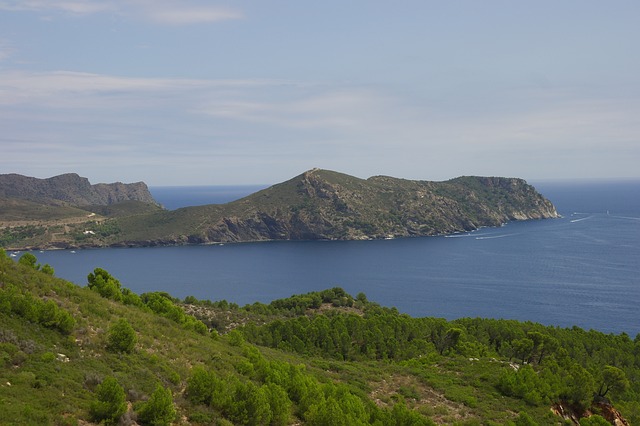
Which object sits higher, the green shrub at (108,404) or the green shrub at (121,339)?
the green shrub at (121,339)

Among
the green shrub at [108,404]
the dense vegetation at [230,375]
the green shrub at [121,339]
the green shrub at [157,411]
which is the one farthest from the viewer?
the green shrub at [121,339]

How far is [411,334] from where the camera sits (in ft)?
250

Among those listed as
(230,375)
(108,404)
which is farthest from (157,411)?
(230,375)

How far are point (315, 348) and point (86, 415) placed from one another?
4861 centimetres

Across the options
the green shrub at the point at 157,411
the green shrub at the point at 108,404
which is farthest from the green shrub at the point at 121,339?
the green shrub at the point at 157,411

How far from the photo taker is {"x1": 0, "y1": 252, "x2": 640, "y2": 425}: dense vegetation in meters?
24.8

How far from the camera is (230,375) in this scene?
111 feet

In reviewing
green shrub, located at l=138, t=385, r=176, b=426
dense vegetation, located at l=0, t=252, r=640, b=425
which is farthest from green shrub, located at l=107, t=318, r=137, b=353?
green shrub, located at l=138, t=385, r=176, b=426

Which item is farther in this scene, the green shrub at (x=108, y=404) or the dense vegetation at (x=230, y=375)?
the dense vegetation at (x=230, y=375)

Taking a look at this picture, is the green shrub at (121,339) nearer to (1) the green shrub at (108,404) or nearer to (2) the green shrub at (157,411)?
(1) the green shrub at (108,404)

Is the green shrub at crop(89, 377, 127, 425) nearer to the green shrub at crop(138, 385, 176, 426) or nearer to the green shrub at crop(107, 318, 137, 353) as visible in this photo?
the green shrub at crop(138, 385, 176, 426)

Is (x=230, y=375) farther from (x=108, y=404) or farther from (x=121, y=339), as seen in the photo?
(x=108, y=404)

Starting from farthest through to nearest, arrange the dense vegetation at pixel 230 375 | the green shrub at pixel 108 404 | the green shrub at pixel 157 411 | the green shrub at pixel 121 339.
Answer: the green shrub at pixel 121 339 → the dense vegetation at pixel 230 375 → the green shrub at pixel 157 411 → the green shrub at pixel 108 404

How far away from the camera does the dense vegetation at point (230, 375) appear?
2484 centimetres
